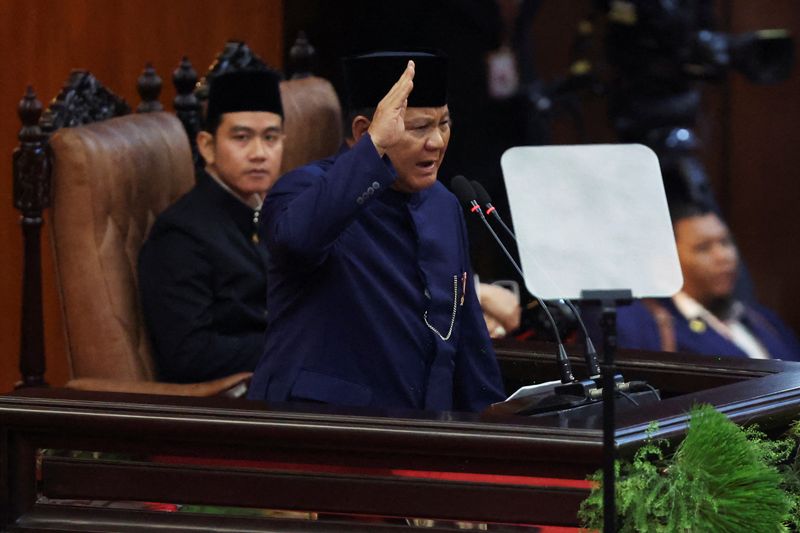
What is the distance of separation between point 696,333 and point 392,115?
200 cm

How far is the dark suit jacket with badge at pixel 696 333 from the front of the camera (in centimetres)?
404

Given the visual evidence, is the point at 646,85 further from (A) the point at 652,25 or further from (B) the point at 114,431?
(B) the point at 114,431

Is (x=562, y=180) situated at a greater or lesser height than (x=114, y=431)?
greater

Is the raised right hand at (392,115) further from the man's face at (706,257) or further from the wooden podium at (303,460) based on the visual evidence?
the man's face at (706,257)

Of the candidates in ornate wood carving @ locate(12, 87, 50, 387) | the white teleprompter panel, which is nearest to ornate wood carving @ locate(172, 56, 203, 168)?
ornate wood carving @ locate(12, 87, 50, 387)

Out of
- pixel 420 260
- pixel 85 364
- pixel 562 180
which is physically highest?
pixel 562 180

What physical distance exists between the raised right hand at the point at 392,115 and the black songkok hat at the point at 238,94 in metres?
1.29

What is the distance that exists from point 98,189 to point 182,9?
131 cm

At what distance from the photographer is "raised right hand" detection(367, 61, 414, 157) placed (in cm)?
235

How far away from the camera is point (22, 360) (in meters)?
3.22

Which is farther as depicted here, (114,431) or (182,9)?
(182,9)

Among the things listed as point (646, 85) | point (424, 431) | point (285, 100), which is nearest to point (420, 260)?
point (424, 431)

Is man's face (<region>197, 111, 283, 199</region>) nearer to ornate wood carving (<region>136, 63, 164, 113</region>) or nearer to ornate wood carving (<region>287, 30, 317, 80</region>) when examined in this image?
ornate wood carving (<region>136, 63, 164, 113</region>)

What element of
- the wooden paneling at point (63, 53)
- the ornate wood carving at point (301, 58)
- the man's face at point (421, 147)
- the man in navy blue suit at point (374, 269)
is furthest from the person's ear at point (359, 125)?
the ornate wood carving at point (301, 58)
